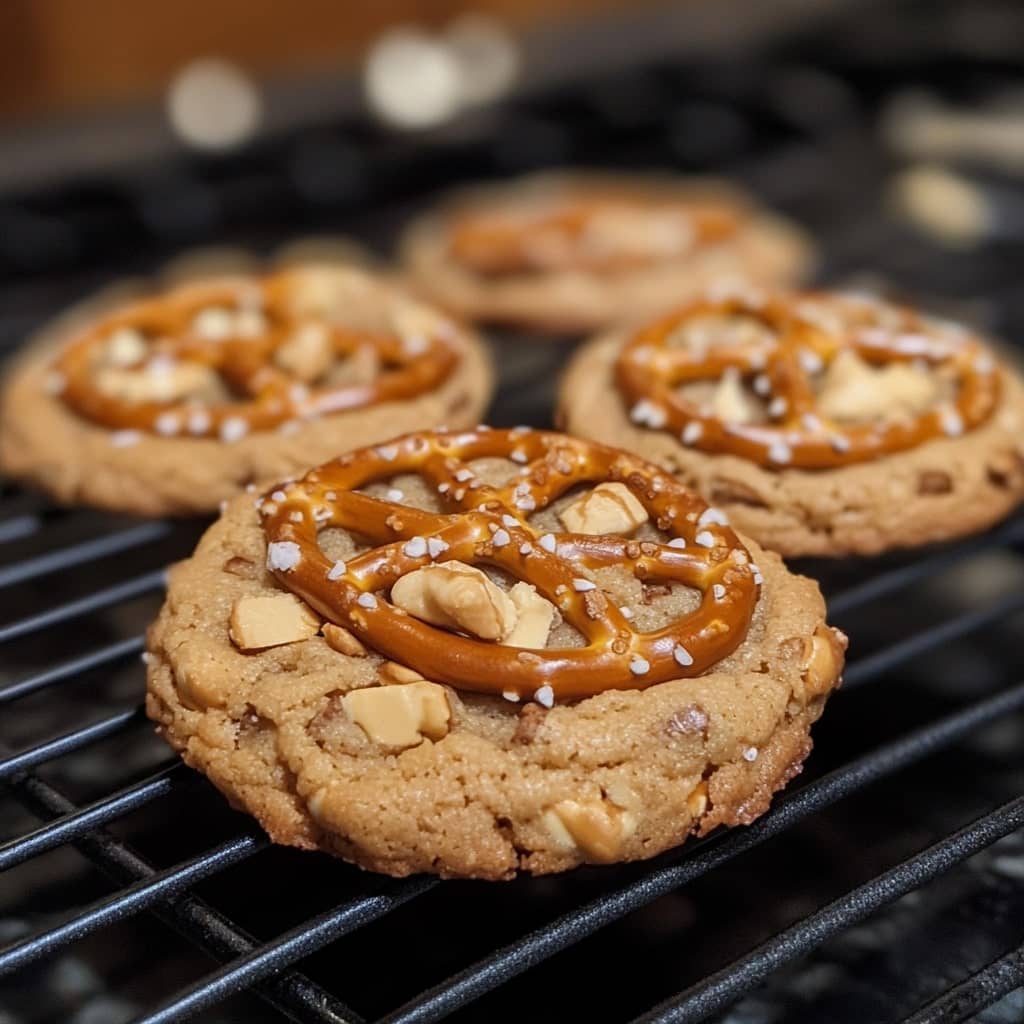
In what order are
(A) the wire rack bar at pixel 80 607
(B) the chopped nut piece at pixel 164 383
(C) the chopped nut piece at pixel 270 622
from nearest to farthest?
(C) the chopped nut piece at pixel 270 622
(A) the wire rack bar at pixel 80 607
(B) the chopped nut piece at pixel 164 383

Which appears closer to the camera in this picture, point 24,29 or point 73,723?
point 73,723

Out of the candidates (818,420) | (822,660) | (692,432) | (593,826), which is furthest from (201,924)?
(818,420)

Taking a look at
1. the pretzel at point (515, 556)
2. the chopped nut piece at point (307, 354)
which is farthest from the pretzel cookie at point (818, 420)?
Answer: the chopped nut piece at point (307, 354)

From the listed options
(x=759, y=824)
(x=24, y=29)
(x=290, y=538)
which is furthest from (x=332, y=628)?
(x=24, y=29)

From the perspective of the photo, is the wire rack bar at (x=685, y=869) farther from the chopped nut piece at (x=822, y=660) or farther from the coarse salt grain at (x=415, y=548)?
the coarse salt grain at (x=415, y=548)

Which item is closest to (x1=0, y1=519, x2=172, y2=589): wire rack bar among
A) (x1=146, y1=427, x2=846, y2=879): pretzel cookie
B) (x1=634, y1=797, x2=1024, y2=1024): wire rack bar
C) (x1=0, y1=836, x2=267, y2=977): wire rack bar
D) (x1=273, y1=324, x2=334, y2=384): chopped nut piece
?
(x1=273, y1=324, x2=334, y2=384): chopped nut piece

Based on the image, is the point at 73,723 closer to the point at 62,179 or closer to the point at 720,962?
the point at 720,962
